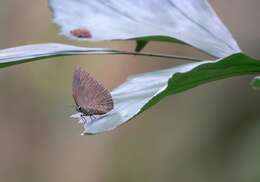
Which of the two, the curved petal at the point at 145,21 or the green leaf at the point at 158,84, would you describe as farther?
the curved petal at the point at 145,21

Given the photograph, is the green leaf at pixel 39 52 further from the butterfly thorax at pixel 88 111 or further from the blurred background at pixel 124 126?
the blurred background at pixel 124 126

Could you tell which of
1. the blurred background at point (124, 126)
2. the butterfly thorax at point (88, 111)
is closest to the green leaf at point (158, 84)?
the butterfly thorax at point (88, 111)

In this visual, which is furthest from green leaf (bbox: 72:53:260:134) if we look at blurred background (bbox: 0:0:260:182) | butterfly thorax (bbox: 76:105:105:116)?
blurred background (bbox: 0:0:260:182)

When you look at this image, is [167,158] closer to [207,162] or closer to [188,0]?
[207,162]

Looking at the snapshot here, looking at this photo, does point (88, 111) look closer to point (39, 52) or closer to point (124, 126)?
point (39, 52)

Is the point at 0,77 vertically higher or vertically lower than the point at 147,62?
lower

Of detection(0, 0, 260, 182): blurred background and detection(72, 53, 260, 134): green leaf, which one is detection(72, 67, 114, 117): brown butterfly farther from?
detection(0, 0, 260, 182): blurred background

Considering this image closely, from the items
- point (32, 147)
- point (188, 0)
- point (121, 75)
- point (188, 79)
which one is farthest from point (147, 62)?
point (188, 79)

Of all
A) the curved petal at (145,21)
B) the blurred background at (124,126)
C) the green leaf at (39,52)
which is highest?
the curved petal at (145,21)
